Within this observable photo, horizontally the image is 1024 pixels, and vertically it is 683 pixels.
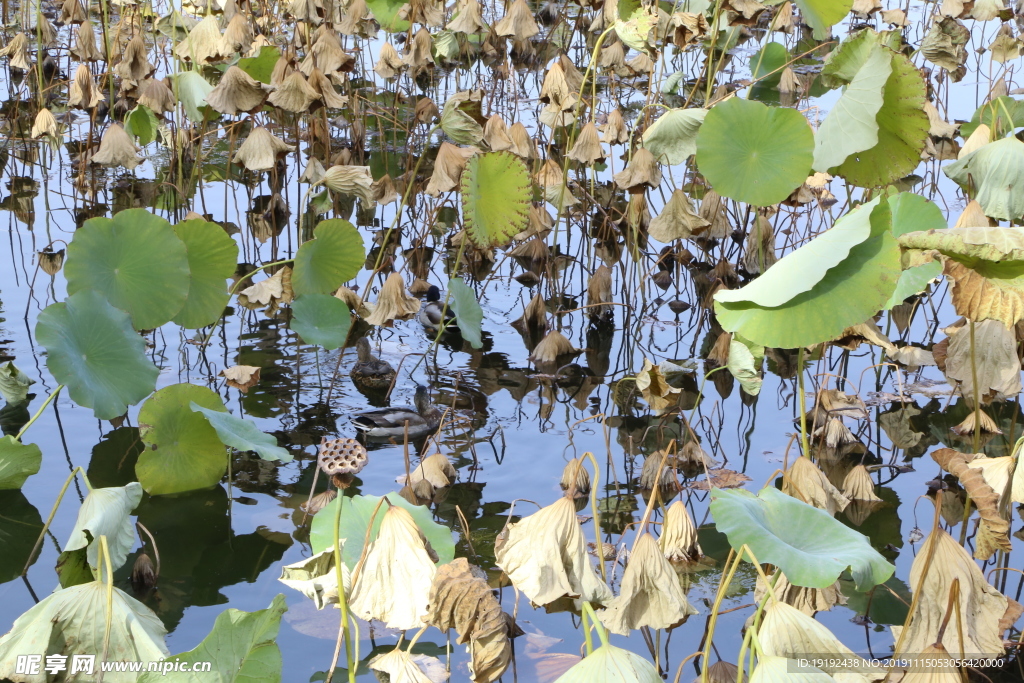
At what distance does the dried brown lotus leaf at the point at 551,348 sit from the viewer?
Result: 3.25 meters

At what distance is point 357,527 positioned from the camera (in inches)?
62.4

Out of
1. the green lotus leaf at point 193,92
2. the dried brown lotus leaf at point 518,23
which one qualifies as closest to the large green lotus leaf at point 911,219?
the dried brown lotus leaf at point 518,23

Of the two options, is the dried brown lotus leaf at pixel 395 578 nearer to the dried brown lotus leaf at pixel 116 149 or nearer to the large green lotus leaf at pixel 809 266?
the large green lotus leaf at pixel 809 266

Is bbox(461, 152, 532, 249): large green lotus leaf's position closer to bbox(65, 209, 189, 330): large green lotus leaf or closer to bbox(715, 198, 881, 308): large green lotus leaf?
bbox(65, 209, 189, 330): large green lotus leaf

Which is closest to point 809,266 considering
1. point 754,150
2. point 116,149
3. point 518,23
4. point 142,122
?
point 754,150

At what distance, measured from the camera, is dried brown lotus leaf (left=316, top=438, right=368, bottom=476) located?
177cm

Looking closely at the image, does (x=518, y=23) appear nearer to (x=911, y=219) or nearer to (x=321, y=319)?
(x=321, y=319)

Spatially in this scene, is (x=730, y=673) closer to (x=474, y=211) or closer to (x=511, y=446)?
(x=511, y=446)

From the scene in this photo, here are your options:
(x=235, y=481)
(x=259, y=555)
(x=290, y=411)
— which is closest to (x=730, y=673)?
(x=259, y=555)

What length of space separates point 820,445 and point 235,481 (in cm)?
158

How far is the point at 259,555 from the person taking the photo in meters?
2.21

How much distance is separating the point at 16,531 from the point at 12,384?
58cm

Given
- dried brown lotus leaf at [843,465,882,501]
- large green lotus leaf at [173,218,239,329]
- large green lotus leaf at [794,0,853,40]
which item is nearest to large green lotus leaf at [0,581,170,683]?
large green lotus leaf at [173,218,239,329]

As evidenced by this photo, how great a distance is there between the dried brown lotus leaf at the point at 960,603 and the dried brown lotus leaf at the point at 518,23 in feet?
9.96
